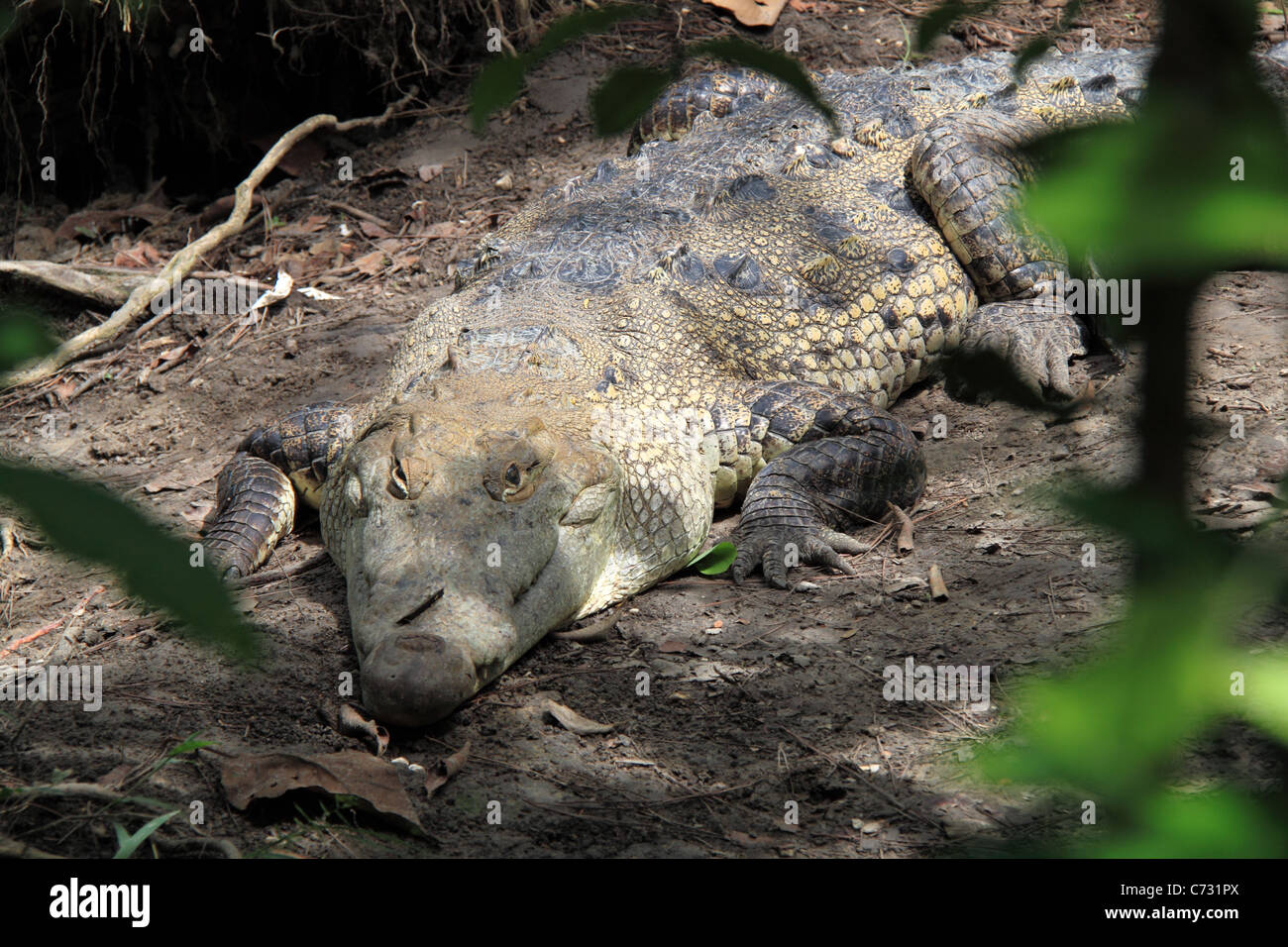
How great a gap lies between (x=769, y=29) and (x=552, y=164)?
201 cm

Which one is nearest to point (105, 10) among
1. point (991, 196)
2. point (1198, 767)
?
point (991, 196)

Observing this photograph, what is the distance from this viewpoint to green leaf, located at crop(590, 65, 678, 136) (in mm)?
977

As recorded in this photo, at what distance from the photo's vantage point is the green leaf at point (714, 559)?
422 centimetres

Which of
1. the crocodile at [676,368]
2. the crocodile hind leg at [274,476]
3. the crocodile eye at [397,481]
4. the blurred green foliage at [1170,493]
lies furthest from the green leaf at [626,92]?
the crocodile hind leg at [274,476]

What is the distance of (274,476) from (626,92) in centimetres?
403

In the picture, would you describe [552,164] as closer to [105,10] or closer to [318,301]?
[318,301]

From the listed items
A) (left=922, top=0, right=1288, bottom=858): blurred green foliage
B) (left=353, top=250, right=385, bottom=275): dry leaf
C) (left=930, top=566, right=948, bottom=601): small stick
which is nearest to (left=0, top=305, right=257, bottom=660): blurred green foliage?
(left=922, top=0, right=1288, bottom=858): blurred green foliage

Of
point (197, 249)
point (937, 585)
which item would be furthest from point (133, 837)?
point (197, 249)

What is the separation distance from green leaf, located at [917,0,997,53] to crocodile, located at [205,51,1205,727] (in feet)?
6.96

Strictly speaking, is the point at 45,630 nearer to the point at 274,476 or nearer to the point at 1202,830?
the point at 274,476

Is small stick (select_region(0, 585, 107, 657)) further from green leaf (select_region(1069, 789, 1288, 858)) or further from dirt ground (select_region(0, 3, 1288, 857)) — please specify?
green leaf (select_region(1069, 789, 1288, 858))

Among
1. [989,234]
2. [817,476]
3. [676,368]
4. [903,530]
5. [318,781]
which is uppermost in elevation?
[989,234]

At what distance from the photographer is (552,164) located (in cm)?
747

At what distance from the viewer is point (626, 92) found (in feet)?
3.20
